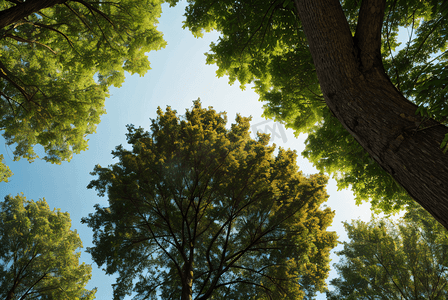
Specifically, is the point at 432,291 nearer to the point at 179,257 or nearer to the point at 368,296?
the point at 368,296

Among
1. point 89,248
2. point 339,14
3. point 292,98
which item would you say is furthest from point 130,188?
point 339,14

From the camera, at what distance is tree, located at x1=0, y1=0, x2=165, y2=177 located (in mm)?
6762

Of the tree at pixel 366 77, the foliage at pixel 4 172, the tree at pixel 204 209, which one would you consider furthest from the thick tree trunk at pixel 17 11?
the foliage at pixel 4 172

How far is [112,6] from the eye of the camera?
22.1 ft

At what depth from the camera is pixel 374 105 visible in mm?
1828

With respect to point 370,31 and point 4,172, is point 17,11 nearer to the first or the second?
point 370,31

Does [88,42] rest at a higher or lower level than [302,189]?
higher

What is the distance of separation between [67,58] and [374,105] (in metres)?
10.1

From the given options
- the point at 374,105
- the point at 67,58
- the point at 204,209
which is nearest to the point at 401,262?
the point at 204,209

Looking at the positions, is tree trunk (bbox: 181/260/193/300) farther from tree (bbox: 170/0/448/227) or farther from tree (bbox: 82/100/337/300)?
tree (bbox: 170/0/448/227)

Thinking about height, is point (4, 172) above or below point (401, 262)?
above

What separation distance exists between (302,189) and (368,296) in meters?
6.98

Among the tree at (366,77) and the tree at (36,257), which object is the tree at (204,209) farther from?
the tree at (36,257)

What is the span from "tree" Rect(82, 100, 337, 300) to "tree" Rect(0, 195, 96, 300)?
942 cm
